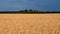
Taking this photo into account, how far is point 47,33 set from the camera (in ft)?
19.0

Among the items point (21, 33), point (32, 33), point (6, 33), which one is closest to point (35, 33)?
point (32, 33)

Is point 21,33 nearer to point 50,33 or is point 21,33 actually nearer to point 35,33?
point 35,33

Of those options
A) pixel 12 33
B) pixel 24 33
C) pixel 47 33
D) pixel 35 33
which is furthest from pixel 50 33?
pixel 12 33

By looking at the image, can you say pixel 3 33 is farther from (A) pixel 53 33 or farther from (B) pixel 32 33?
(A) pixel 53 33

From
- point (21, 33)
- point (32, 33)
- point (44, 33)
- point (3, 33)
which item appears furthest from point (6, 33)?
point (44, 33)

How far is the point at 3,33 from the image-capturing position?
570 cm

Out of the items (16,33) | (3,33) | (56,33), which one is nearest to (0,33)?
(3,33)

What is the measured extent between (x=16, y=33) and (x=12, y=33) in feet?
0.43

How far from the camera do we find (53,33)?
5.63 metres

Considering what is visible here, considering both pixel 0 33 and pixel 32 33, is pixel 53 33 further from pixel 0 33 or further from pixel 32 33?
pixel 0 33

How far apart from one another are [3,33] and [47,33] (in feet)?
4.69

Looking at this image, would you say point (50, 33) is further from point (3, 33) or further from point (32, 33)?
point (3, 33)

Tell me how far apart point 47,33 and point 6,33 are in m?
1.33

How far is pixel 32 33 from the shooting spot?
5773 mm
